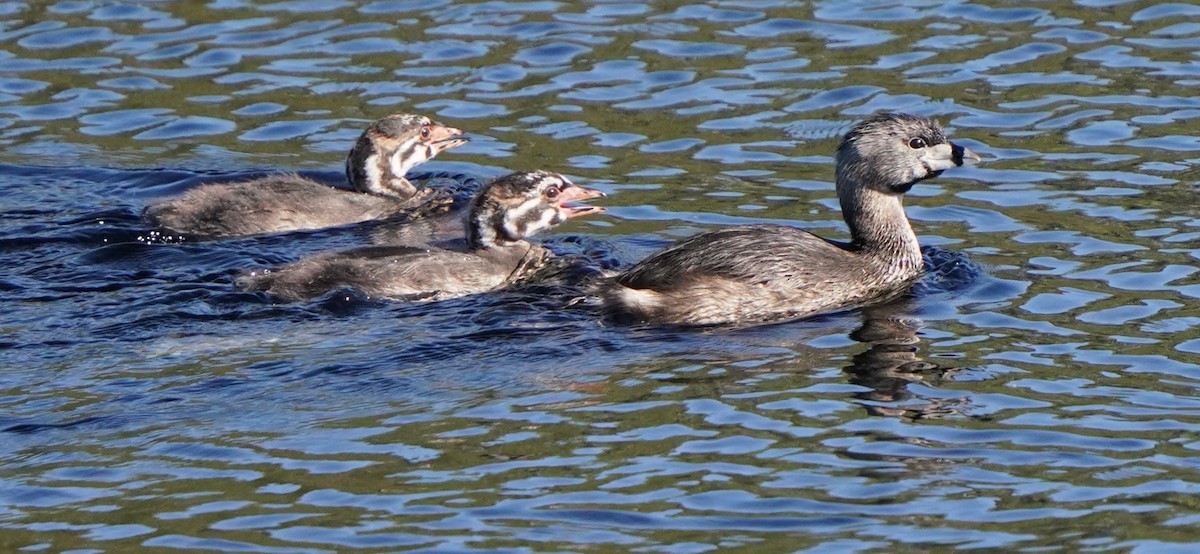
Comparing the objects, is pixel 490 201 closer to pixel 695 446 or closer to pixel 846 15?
pixel 695 446

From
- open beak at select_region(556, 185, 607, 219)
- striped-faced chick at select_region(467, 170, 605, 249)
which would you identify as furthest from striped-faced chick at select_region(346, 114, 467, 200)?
open beak at select_region(556, 185, 607, 219)

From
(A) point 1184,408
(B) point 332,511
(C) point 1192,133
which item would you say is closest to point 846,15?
(C) point 1192,133

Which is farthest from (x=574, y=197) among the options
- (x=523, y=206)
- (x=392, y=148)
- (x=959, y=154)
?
(x=959, y=154)

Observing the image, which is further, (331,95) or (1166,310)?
(331,95)

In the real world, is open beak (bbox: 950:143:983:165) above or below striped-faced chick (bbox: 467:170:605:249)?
above

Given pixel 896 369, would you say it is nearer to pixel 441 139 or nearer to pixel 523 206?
pixel 523 206

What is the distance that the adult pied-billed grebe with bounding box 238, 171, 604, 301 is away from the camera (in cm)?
1102

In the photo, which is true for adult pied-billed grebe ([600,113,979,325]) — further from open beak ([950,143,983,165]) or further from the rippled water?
the rippled water

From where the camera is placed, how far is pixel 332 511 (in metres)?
7.59

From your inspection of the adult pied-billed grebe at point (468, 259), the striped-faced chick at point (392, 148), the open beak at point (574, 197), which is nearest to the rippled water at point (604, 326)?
the adult pied-billed grebe at point (468, 259)

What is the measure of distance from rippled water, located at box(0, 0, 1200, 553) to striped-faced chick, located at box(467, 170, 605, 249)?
508 mm

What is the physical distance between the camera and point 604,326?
10430 mm

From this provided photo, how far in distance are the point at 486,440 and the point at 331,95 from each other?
24.4ft

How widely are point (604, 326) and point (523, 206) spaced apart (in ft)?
5.84
